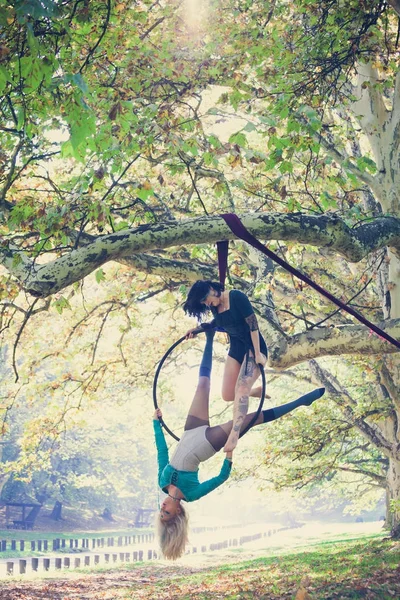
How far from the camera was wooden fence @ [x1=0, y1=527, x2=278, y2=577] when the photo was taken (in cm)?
2334

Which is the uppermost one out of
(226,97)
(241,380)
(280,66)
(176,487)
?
(280,66)

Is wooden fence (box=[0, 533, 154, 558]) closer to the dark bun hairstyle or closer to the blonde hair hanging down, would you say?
the blonde hair hanging down

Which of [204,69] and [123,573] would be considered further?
[123,573]

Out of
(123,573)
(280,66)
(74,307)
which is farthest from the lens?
(123,573)

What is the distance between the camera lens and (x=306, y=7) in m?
9.84

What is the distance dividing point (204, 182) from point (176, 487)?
11153 mm

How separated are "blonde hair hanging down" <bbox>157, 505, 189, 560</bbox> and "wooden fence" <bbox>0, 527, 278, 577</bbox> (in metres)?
17.2

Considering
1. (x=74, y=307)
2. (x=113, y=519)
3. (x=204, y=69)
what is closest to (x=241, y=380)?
(x=204, y=69)

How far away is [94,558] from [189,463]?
24292 millimetres

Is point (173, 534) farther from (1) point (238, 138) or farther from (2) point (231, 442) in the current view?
(1) point (238, 138)

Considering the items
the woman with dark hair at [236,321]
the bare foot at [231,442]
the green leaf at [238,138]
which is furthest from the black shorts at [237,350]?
the green leaf at [238,138]

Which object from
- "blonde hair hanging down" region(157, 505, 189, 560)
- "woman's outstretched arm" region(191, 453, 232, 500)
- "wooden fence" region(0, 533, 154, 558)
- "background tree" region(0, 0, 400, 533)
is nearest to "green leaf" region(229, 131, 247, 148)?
"background tree" region(0, 0, 400, 533)

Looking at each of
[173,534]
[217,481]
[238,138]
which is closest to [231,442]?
[217,481]

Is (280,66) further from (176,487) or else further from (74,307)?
(74,307)
